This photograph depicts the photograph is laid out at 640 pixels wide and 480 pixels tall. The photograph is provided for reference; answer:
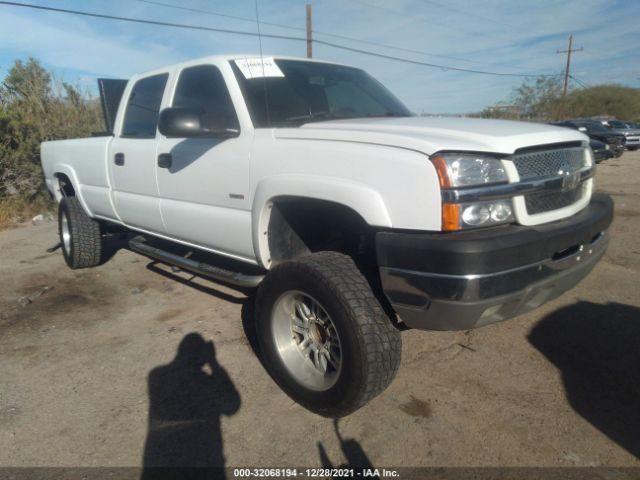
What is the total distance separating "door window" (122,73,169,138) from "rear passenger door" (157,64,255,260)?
0.35 metres

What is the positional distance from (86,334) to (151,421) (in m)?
1.50

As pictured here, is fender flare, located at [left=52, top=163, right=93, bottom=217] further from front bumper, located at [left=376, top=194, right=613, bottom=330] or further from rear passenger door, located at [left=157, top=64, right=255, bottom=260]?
front bumper, located at [left=376, top=194, right=613, bottom=330]

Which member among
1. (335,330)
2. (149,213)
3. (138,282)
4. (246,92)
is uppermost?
(246,92)

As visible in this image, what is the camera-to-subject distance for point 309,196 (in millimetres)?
2479

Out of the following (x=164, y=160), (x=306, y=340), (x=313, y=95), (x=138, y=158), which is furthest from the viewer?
(x=138, y=158)

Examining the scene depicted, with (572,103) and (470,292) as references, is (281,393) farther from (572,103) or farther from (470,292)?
(572,103)

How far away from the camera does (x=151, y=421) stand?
256 centimetres

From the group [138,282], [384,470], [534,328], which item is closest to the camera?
[384,470]

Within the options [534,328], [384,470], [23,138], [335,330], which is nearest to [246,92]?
[335,330]

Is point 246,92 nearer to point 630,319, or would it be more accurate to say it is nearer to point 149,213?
point 149,213

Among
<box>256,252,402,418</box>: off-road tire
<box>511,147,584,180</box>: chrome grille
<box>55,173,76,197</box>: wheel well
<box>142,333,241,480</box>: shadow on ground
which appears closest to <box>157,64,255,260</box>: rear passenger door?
<box>256,252,402,418</box>: off-road tire

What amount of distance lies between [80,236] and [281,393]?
3396 millimetres

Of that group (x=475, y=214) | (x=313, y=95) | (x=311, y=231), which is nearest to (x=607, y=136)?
(x=313, y=95)

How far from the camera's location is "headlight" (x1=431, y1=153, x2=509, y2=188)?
2049 mm
